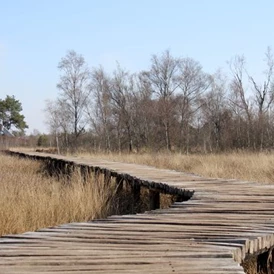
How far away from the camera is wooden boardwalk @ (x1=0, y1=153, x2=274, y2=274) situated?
218 cm

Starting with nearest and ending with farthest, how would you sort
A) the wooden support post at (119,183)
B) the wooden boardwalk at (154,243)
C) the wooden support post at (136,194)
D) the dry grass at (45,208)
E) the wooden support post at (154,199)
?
the wooden boardwalk at (154,243), the dry grass at (45,208), the wooden support post at (154,199), the wooden support post at (136,194), the wooden support post at (119,183)

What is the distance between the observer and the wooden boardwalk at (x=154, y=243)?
2.18 meters

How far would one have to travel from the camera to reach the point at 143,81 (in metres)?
35.7

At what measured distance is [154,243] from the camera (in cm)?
262

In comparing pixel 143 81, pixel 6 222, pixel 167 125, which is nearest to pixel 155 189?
pixel 6 222

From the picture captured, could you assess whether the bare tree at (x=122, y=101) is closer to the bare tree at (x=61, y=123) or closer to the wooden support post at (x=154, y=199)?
the bare tree at (x=61, y=123)

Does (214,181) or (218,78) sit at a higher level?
(218,78)

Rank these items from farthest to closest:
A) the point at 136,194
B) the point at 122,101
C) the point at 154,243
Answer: the point at 122,101 → the point at 136,194 → the point at 154,243

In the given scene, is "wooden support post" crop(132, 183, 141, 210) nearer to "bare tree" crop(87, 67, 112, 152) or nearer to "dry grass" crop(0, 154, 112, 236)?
"dry grass" crop(0, 154, 112, 236)

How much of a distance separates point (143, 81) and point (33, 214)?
103ft

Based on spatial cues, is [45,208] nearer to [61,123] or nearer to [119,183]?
A: [119,183]

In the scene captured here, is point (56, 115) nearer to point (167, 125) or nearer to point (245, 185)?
point (167, 125)

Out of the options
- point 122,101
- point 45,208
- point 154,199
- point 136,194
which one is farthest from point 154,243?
point 122,101

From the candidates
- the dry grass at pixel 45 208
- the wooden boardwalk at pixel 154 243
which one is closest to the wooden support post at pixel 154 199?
the dry grass at pixel 45 208
